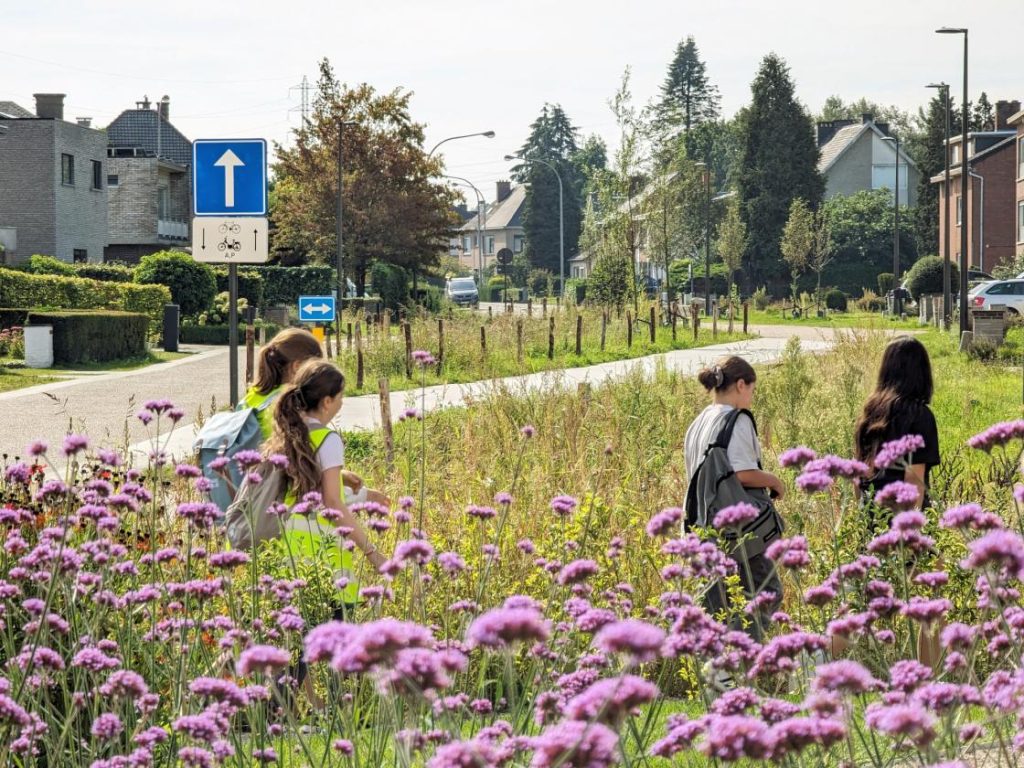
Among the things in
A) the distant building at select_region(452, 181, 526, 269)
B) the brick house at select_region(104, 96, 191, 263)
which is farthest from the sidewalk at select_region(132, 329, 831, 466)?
the distant building at select_region(452, 181, 526, 269)

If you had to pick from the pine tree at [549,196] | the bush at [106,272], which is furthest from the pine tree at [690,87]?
the bush at [106,272]

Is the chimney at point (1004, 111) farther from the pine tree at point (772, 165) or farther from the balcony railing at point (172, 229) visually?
the balcony railing at point (172, 229)

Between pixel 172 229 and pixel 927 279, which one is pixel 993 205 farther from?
pixel 172 229

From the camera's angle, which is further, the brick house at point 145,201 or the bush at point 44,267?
the brick house at point 145,201

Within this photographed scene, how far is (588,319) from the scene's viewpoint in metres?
32.1

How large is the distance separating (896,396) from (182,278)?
38.5 metres

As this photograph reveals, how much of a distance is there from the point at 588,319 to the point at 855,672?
98.1 feet

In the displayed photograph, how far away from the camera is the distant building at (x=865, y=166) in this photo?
285 feet

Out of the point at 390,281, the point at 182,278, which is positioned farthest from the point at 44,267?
the point at 390,281

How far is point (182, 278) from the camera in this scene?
42875 millimetres

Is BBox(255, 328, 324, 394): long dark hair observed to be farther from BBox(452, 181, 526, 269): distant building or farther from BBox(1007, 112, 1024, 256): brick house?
BBox(452, 181, 526, 269): distant building

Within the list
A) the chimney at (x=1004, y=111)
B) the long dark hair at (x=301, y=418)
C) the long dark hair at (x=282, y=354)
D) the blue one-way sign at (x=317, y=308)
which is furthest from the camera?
the chimney at (x=1004, y=111)

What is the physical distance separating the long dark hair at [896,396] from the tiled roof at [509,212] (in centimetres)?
12389

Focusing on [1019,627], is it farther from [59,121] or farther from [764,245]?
[764,245]
